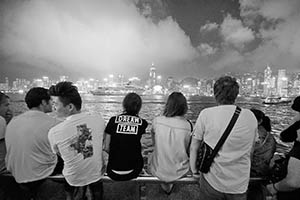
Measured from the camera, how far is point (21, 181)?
1405mm

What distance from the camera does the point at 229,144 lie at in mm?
1086

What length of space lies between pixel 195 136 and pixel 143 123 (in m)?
0.44

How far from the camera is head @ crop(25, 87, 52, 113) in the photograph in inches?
59.3

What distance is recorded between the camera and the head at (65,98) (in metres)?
1.31

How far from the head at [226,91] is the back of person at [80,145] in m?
0.90

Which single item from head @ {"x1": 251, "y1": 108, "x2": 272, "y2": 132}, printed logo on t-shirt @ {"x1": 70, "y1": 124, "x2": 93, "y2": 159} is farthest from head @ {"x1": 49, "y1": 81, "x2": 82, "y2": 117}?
head @ {"x1": 251, "y1": 108, "x2": 272, "y2": 132}

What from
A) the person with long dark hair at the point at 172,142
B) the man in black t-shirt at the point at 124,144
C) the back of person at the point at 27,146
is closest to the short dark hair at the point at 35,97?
the back of person at the point at 27,146

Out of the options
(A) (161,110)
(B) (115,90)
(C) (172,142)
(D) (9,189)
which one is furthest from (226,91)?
(B) (115,90)

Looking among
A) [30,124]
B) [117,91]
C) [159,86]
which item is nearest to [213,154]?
[30,124]

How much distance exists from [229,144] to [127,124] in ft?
2.46

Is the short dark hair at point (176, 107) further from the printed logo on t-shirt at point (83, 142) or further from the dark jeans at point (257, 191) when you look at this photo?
the dark jeans at point (257, 191)

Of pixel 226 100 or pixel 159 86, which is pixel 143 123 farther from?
pixel 159 86

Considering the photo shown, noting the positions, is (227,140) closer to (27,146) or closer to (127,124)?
(127,124)

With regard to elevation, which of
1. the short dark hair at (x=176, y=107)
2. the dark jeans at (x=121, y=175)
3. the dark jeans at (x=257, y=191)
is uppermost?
the short dark hair at (x=176, y=107)
